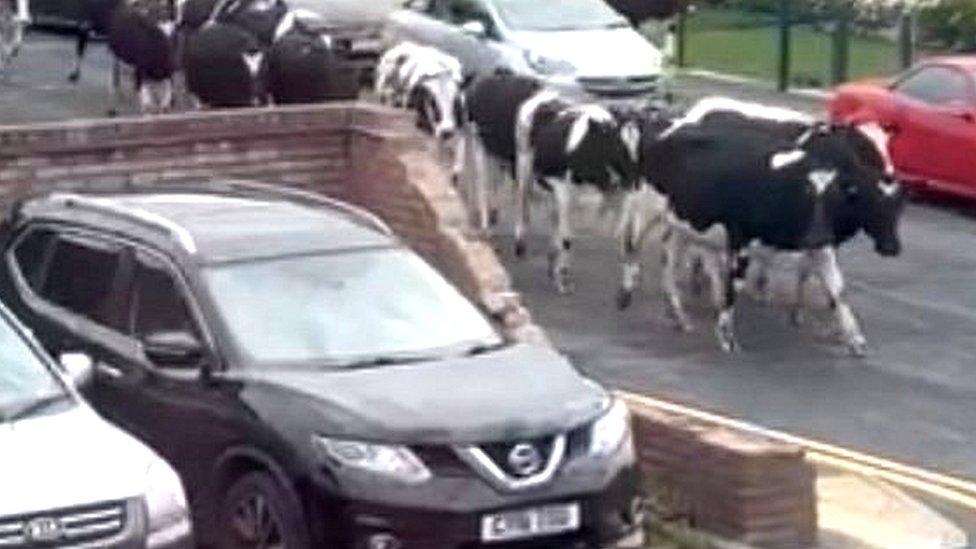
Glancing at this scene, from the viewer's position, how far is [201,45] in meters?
27.9

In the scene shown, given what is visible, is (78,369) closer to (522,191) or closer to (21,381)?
(21,381)

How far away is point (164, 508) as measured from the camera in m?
12.4

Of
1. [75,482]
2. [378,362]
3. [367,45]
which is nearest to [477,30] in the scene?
[367,45]

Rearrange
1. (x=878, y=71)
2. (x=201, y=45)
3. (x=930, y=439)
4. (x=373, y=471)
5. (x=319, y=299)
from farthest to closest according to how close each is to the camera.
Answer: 1. (x=878, y=71)
2. (x=201, y=45)
3. (x=930, y=439)
4. (x=319, y=299)
5. (x=373, y=471)

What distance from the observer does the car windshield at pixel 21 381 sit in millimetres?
13039

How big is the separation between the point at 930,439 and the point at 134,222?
6170 mm

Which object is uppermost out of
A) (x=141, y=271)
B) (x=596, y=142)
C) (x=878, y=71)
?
(x=141, y=271)

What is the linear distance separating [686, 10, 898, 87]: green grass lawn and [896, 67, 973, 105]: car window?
Answer: 693 cm

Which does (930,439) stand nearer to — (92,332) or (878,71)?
(92,332)

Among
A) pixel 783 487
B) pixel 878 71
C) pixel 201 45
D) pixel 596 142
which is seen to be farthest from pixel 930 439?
→ pixel 878 71

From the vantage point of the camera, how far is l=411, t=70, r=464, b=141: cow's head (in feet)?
85.3

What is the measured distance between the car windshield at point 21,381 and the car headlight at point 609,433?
98.9 inches

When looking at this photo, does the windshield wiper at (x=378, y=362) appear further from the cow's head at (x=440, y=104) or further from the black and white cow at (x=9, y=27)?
the black and white cow at (x=9, y=27)

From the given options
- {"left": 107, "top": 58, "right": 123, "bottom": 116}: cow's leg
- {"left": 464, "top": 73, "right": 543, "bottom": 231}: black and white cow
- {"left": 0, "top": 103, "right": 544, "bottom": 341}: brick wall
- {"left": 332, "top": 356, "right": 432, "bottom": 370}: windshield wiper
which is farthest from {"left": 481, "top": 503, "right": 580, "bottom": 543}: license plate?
{"left": 107, "top": 58, "right": 123, "bottom": 116}: cow's leg
